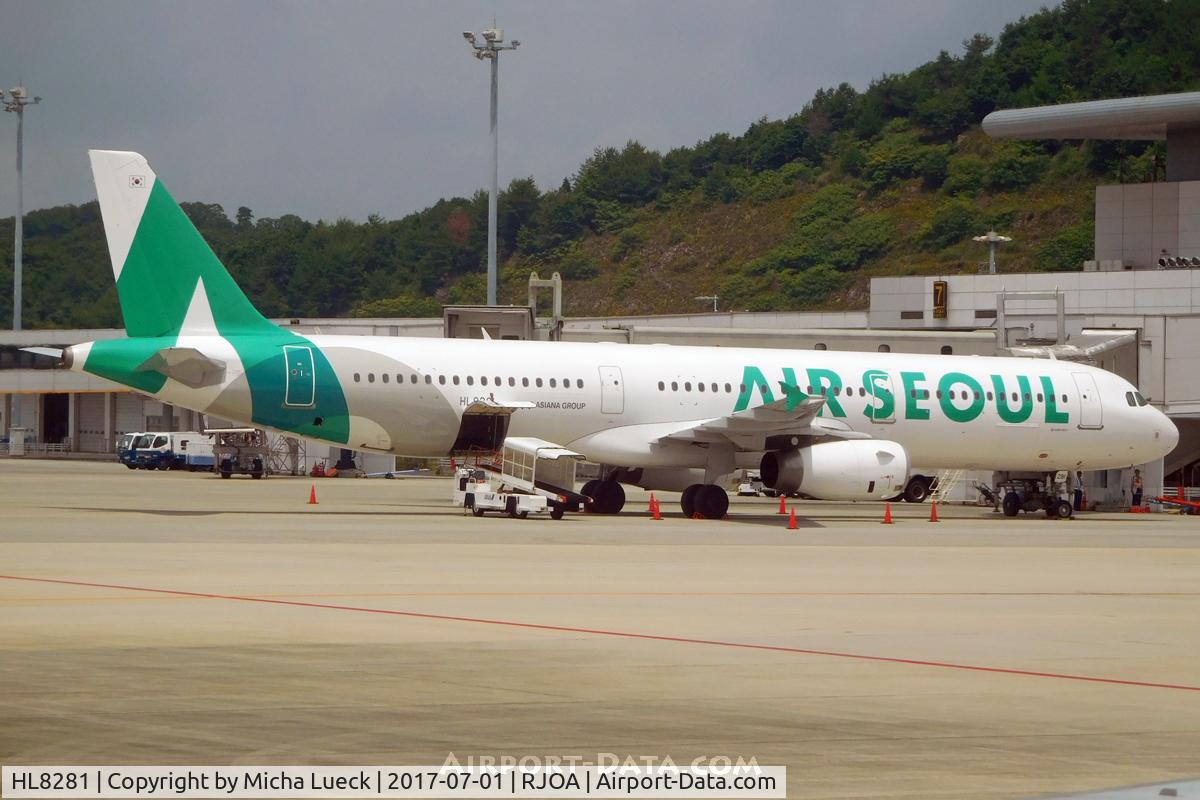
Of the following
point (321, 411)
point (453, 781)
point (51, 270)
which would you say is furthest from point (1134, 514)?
point (51, 270)

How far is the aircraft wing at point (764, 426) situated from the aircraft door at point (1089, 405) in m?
6.35

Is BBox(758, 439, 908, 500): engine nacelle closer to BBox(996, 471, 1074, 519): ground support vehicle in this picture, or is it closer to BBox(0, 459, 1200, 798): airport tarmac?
BBox(0, 459, 1200, 798): airport tarmac

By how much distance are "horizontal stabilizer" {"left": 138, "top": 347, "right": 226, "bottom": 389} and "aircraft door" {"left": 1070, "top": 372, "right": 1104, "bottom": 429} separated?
19.7m

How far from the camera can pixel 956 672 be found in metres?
12.2

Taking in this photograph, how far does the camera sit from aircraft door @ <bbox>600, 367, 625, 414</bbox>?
32.8 metres

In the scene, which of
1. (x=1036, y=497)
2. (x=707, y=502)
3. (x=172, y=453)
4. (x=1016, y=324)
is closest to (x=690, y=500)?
(x=707, y=502)

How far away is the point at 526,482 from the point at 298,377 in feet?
15.8

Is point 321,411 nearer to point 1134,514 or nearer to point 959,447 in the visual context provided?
point 959,447

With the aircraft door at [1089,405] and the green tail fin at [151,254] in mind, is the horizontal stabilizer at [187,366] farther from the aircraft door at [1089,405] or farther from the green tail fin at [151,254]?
the aircraft door at [1089,405]

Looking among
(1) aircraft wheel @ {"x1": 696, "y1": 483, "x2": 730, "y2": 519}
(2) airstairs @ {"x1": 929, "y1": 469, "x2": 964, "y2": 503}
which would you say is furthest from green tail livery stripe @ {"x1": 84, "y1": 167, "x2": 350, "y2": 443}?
(2) airstairs @ {"x1": 929, "y1": 469, "x2": 964, "y2": 503}

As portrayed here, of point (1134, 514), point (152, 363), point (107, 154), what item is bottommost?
point (1134, 514)

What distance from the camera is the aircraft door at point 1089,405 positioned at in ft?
122

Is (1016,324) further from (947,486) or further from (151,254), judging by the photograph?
(151,254)

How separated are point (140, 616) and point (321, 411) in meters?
16.5
